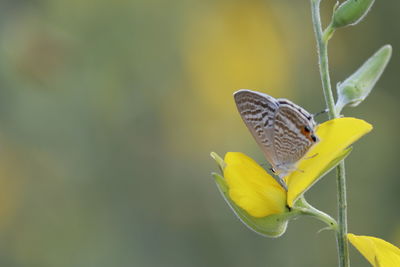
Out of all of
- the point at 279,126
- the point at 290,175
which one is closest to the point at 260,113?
the point at 279,126

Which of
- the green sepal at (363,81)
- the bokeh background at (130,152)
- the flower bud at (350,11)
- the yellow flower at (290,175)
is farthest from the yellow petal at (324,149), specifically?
the bokeh background at (130,152)

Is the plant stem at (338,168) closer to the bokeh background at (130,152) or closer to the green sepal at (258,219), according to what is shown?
the green sepal at (258,219)

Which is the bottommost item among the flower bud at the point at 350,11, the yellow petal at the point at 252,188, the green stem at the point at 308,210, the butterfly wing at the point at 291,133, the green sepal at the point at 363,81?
the green stem at the point at 308,210

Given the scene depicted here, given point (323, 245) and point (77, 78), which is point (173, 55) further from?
point (323, 245)

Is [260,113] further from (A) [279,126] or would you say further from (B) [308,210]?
(B) [308,210]

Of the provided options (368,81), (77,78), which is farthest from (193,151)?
(368,81)

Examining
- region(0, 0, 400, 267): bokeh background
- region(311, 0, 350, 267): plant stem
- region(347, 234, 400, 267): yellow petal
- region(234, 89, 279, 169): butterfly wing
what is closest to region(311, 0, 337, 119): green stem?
region(311, 0, 350, 267): plant stem

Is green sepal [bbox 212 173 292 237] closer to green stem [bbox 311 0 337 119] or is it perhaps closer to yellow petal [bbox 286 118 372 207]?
yellow petal [bbox 286 118 372 207]
